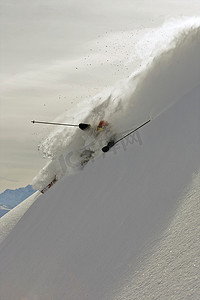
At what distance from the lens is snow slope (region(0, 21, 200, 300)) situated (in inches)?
336

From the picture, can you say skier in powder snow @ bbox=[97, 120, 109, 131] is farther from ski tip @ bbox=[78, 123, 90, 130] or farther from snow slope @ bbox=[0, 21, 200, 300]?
ski tip @ bbox=[78, 123, 90, 130]

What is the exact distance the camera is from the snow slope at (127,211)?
8523 mm

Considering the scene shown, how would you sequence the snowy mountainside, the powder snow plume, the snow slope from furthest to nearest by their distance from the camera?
the powder snow plume, the snowy mountainside, the snow slope

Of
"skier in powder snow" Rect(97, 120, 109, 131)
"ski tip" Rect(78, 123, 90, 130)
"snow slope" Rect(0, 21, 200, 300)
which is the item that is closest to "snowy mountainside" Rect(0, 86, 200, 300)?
"snow slope" Rect(0, 21, 200, 300)

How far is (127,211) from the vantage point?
10383mm

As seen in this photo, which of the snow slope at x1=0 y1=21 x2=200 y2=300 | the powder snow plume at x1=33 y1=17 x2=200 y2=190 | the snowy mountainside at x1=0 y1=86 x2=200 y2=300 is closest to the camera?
the snow slope at x1=0 y1=21 x2=200 y2=300

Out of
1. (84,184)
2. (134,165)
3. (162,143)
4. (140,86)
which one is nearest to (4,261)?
(84,184)

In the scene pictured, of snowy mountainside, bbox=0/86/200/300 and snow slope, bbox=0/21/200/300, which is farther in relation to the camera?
snowy mountainside, bbox=0/86/200/300

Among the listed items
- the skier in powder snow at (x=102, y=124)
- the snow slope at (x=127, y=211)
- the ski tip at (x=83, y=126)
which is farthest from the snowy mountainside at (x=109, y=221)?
the ski tip at (x=83, y=126)

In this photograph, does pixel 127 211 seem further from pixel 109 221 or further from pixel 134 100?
pixel 134 100

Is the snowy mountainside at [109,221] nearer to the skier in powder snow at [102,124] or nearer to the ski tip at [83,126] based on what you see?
the skier in powder snow at [102,124]

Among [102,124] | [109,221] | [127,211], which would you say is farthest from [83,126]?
[127,211]

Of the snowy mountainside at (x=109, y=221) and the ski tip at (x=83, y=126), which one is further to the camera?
the ski tip at (x=83, y=126)

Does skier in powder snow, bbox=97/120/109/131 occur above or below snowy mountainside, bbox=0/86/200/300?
above
